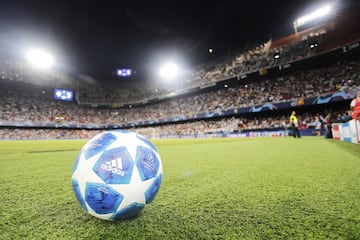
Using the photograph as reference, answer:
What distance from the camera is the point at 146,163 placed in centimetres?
139

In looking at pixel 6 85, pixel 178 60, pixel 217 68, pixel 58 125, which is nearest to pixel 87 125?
pixel 58 125

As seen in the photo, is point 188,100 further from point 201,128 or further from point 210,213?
point 210,213

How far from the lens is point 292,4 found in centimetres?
1892

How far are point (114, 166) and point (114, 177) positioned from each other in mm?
71

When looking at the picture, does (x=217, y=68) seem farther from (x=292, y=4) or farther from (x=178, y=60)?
(x=292, y=4)

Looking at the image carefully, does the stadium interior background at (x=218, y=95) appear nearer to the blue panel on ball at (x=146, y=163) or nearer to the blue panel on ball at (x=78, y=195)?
the blue panel on ball at (x=146, y=163)

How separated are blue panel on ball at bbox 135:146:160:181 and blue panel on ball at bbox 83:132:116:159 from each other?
218 millimetres

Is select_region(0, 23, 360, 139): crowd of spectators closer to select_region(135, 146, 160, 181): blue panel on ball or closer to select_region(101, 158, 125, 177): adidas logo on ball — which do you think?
select_region(135, 146, 160, 181): blue panel on ball

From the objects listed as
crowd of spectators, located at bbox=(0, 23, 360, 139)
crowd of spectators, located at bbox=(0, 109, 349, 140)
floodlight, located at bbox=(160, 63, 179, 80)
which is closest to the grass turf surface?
crowd of spectators, located at bbox=(0, 109, 349, 140)

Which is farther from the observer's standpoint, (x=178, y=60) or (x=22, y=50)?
(x=178, y=60)

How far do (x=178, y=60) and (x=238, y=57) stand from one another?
33.2 feet

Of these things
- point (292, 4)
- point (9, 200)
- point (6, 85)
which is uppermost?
point (292, 4)

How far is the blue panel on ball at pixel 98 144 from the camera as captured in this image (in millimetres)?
1370

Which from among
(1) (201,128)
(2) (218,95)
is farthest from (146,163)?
(2) (218,95)
